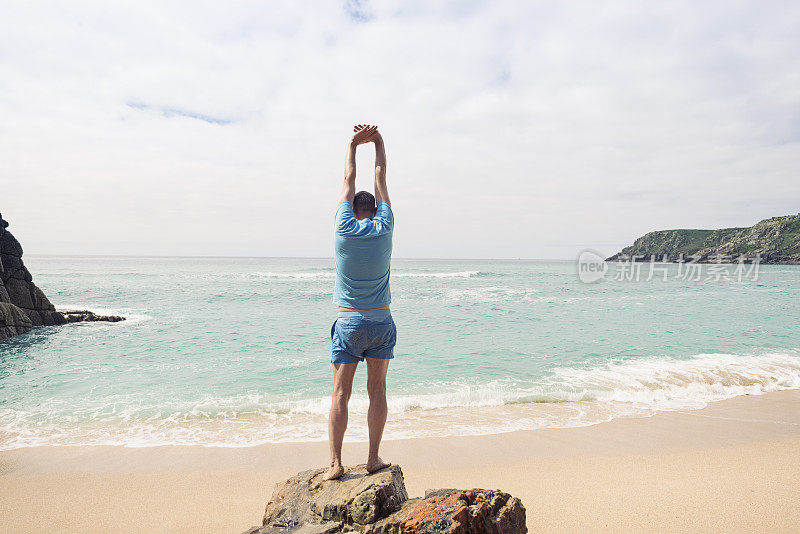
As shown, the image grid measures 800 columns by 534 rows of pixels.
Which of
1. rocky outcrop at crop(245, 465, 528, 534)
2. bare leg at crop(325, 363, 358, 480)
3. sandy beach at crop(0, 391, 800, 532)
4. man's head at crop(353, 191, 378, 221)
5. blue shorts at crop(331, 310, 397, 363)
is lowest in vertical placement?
sandy beach at crop(0, 391, 800, 532)

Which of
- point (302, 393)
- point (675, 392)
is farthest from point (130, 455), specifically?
point (675, 392)

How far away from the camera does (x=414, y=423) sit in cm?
604

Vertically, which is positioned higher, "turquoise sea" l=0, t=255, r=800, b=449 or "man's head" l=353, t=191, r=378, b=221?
"man's head" l=353, t=191, r=378, b=221

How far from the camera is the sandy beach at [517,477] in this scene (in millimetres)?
3455

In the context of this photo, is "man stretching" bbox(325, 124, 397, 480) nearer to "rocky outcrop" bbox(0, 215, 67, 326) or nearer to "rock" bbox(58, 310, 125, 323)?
"rock" bbox(58, 310, 125, 323)

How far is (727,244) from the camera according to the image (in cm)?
9750

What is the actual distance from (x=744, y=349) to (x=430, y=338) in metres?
8.28

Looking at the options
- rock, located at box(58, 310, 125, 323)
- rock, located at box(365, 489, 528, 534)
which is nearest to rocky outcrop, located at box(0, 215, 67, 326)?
rock, located at box(58, 310, 125, 323)

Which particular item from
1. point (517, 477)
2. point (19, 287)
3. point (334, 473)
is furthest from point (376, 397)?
point (19, 287)

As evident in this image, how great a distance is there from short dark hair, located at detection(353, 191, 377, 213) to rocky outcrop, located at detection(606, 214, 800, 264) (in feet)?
344

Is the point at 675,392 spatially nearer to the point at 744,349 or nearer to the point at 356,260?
the point at 744,349

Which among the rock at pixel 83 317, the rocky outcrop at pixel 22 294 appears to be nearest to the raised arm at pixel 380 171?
the rocky outcrop at pixel 22 294

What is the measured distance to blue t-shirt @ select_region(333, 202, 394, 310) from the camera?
3021 millimetres

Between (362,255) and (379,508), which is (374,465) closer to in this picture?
(379,508)
